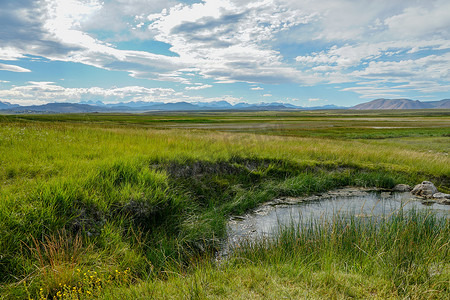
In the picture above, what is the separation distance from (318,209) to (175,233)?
21.4 ft

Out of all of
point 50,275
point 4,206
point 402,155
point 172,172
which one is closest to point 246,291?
point 50,275

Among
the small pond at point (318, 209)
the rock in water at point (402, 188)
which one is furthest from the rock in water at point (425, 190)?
the rock in water at point (402, 188)

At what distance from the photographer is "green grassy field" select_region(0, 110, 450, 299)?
460 centimetres

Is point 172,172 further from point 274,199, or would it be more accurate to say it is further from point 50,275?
point 50,275

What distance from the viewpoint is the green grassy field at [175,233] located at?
181 inches

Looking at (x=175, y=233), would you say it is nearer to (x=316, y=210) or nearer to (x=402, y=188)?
(x=316, y=210)

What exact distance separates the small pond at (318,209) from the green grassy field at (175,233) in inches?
24.8

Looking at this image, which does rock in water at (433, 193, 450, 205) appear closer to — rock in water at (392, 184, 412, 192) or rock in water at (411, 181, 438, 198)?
rock in water at (411, 181, 438, 198)

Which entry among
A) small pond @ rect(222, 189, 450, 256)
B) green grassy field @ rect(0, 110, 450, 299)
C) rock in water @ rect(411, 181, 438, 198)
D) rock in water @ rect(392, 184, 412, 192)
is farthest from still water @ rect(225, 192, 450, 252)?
rock in water @ rect(392, 184, 412, 192)

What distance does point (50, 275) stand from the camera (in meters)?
4.91

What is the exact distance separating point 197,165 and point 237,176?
2.31 meters

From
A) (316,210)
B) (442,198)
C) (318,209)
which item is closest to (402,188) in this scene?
(442,198)

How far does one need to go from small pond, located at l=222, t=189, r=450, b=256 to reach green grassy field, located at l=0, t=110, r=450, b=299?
24.8 inches

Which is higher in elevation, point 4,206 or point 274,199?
point 4,206
